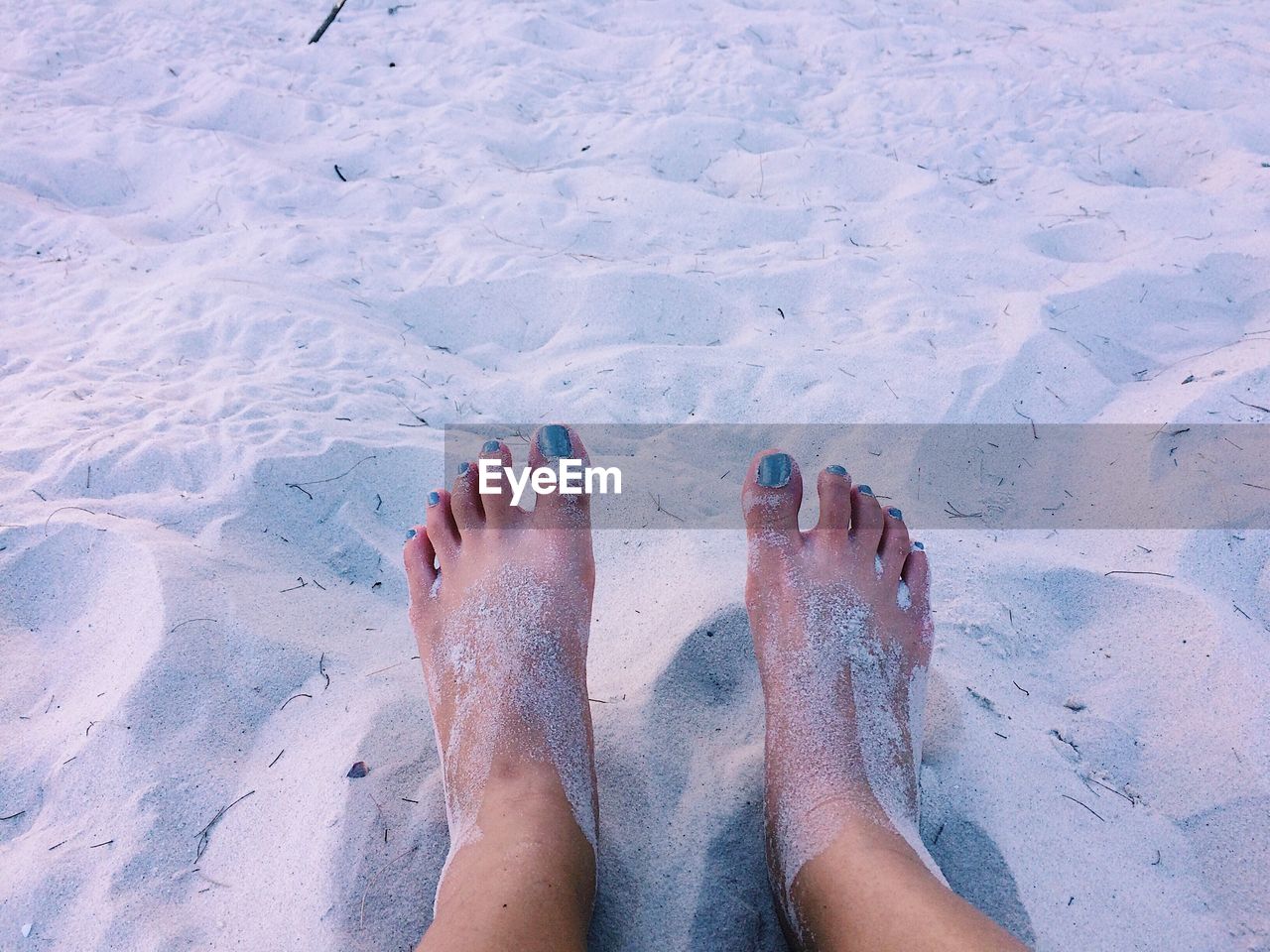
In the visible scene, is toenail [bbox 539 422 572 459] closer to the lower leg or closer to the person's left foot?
the person's left foot

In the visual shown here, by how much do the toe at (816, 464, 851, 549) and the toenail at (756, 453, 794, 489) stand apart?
0.38ft

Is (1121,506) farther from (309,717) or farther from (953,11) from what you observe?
(953,11)

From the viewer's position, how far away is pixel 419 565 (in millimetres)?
1479

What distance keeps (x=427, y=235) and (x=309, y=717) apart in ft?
5.46

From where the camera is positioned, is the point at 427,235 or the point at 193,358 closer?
the point at 193,358

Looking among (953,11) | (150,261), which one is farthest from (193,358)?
(953,11)

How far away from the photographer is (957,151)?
2.71 m

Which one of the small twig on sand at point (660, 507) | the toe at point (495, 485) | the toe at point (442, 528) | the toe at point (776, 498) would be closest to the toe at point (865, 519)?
the toe at point (776, 498)

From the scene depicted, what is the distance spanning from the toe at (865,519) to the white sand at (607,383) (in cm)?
17

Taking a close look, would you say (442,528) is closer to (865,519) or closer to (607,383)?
(607,383)

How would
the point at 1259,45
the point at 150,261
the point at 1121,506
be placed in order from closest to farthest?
the point at 1121,506 → the point at 150,261 → the point at 1259,45

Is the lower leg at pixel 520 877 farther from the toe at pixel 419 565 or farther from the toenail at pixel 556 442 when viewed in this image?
the toenail at pixel 556 442

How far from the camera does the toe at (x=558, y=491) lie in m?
1.49

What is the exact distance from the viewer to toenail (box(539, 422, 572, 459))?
58.9 inches
